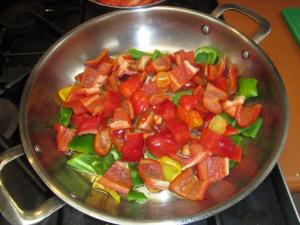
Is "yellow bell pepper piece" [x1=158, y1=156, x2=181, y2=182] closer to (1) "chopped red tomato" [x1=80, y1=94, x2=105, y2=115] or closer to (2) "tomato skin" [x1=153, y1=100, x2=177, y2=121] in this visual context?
(2) "tomato skin" [x1=153, y1=100, x2=177, y2=121]

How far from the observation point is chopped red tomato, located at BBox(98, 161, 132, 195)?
0.86 meters

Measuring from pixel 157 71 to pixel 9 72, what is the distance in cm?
50

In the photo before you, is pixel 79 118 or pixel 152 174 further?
pixel 79 118

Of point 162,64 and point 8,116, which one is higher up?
point 162,64

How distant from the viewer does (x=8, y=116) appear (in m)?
0.96

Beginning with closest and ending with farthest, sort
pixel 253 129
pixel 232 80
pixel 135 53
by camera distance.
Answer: pixel 253 129 → pixel 232 80 → pixel 135 53

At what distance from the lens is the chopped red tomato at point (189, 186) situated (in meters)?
0.84

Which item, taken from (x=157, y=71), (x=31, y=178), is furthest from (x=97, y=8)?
(x=31, y=178)

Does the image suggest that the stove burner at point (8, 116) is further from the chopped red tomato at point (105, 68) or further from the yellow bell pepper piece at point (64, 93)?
the chopped red tomato at point (105, 68)

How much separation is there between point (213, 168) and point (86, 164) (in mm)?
344

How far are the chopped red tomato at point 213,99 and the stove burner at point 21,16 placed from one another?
669mm

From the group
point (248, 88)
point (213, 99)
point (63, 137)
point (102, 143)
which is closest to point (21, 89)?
point (63, 137)

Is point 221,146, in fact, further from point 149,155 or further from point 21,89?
point 21,89

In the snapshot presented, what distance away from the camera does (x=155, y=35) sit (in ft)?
4.05
